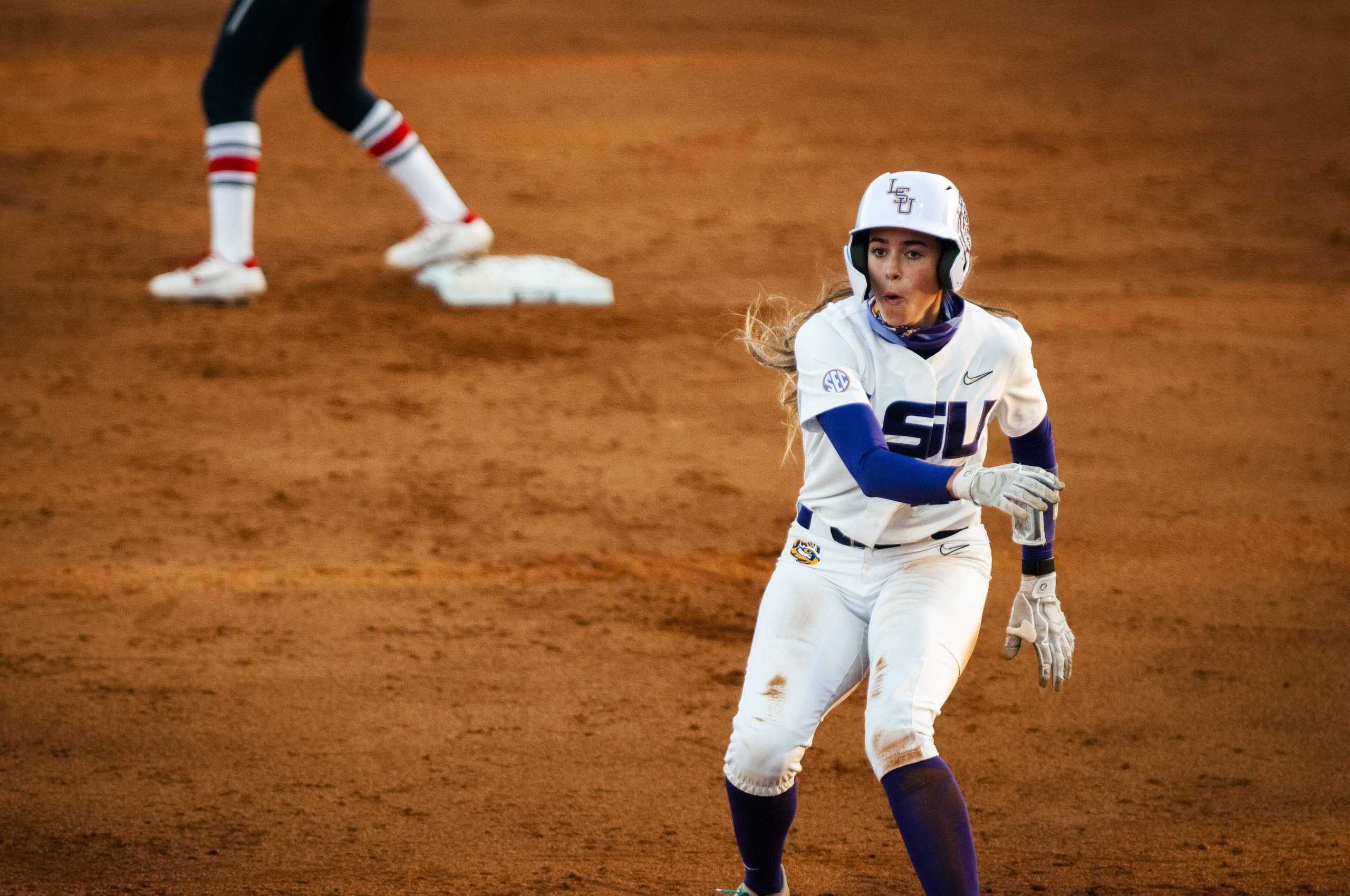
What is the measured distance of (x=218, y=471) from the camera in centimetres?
619

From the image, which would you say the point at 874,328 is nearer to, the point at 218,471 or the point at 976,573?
the point at 976,573

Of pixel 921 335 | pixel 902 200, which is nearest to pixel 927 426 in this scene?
pixel 921 335

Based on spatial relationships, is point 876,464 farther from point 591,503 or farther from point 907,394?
point 591,503

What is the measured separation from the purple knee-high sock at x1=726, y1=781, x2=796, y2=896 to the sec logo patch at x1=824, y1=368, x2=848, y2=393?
A: 90 centimetres

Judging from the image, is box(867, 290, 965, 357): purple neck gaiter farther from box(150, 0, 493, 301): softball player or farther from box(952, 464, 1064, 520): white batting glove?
box(150, 0, 493, 301): softball player

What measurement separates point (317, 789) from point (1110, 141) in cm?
990

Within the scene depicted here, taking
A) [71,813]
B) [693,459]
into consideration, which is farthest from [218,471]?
[71,813]

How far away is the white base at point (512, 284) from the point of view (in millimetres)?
8234

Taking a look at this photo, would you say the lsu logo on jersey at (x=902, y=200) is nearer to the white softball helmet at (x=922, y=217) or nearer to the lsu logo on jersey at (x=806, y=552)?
the white softball helmet at (x=922, y=217)

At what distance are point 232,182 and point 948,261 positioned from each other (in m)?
5.47

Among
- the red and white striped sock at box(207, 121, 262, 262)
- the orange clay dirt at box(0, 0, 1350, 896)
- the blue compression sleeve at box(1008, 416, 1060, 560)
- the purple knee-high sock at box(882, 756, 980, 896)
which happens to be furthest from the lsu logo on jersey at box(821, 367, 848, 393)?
the red and white striped sock at box(207, 121, 262, 262)

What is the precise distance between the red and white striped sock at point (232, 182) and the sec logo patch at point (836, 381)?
17.5ft

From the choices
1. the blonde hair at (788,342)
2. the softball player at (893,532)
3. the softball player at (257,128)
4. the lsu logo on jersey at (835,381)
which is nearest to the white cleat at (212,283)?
the softball player at (257,128)

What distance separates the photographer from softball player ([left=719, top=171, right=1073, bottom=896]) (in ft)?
10.1
